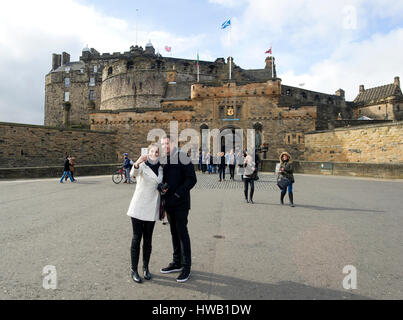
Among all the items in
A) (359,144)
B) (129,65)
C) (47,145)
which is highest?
(129,65)

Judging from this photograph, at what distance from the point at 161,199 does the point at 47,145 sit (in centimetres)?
2228

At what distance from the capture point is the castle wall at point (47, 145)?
1983 cm

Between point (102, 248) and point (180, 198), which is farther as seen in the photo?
point (102, 248)

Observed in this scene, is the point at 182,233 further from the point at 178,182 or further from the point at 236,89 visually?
the point at 236,89

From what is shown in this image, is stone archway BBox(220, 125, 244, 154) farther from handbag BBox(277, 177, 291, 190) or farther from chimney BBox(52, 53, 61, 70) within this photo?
chimney BBox(52, 53, 61, 70)

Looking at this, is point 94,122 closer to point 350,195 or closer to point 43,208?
point 43,208

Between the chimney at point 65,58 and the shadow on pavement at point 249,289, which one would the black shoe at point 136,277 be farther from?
the chimney at point 65,58

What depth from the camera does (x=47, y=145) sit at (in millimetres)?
21719

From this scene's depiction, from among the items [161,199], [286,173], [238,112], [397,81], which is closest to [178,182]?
[161,199]

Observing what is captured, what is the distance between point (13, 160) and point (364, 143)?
25.6 metres

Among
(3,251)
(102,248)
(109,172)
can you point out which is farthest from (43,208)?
(109,172)

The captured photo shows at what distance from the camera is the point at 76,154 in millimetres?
23500

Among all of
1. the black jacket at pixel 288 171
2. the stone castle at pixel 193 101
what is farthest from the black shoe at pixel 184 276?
the stone castle at pixel 193 101

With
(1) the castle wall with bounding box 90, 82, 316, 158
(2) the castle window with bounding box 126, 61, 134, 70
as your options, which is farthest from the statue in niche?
(2) the castle window with bounding box 126, 61, 134, 70
